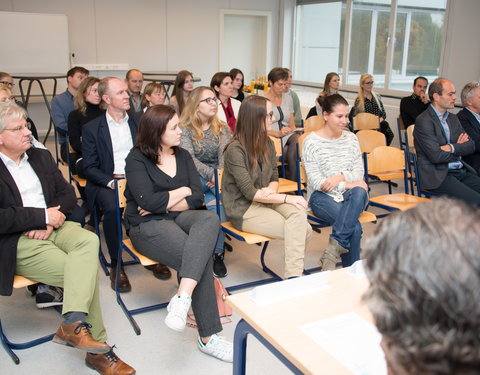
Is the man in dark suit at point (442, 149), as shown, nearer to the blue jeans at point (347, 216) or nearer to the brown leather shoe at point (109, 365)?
the blue jeans at point (347, 216)

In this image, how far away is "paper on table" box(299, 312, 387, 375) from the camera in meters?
1.23

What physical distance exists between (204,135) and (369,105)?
305 cm

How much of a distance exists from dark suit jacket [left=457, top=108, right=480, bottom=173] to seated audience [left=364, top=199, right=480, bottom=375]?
3.62m

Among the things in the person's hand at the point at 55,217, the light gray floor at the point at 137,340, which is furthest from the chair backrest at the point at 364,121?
the person's hand at the point at 55,217

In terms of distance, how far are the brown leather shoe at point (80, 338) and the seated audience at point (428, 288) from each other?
170 cm

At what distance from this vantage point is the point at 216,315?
240cm

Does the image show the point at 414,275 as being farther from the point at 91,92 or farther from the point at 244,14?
the point at 244,14

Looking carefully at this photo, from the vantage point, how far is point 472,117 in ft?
12.9

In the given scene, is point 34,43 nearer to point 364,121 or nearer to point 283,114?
point 283,114

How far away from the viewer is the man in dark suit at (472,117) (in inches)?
153

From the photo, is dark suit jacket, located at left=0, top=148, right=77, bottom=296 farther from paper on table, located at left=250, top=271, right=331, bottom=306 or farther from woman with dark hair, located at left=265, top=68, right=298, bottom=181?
woman with dark hair, located at left=265, top=68, right=298, bottom=181

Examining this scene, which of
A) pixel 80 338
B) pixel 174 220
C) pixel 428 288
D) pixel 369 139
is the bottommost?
pixel 80 338

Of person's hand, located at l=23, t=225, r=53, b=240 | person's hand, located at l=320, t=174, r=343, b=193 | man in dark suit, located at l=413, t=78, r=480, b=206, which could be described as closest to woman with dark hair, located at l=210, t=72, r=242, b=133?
person's hand, located at l=320, t=174, r=343, b=193

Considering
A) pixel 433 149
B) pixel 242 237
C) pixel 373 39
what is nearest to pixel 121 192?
pixel 242 237
